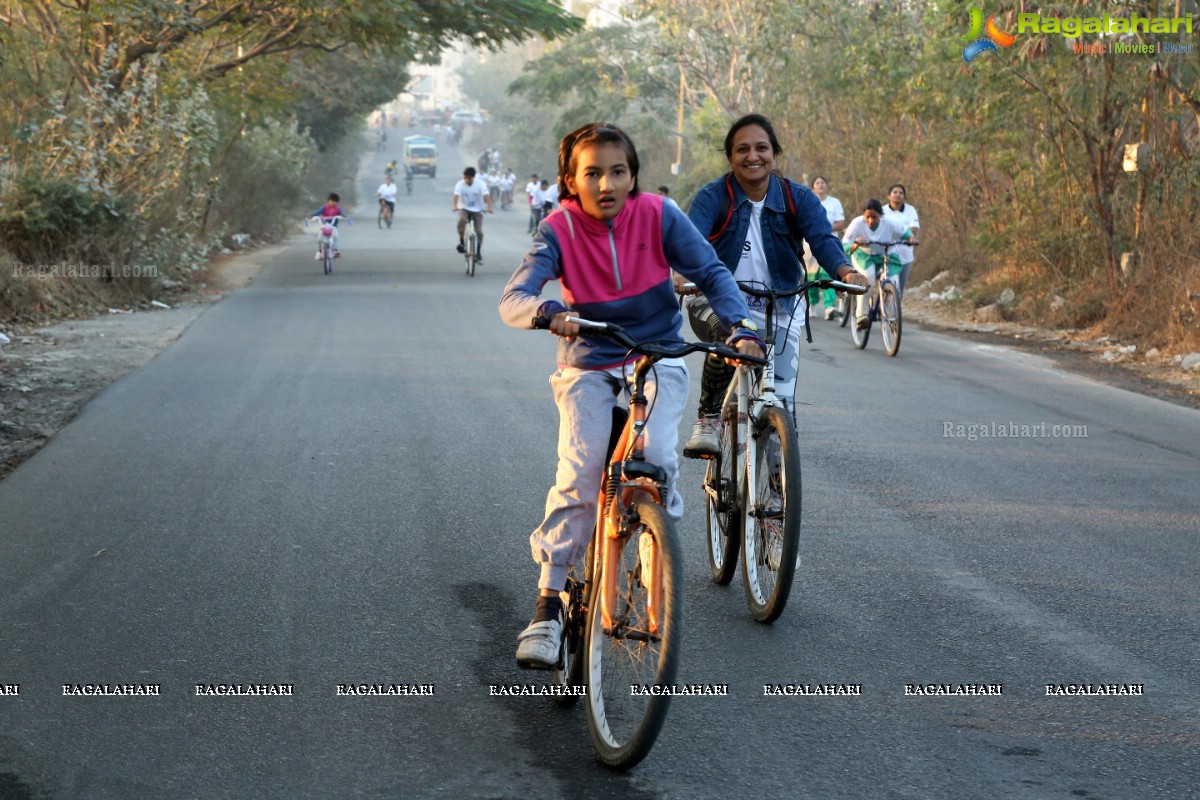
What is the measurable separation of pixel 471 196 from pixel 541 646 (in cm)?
2207

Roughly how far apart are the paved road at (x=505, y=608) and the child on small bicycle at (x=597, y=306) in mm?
577

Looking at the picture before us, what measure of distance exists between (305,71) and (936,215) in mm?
22549

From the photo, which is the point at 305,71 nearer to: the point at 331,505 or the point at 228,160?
the point at 228,160

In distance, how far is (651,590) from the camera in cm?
398

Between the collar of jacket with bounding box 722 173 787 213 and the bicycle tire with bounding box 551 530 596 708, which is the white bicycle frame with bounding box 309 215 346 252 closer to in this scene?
the collar of jacket with bounding box 722 173 787 213

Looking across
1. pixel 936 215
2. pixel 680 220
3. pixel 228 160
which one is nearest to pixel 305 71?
pixel 228 160

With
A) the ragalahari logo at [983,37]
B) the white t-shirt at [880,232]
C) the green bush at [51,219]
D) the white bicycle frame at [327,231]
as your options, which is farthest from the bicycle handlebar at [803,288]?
the white bicycle frame at [327,231]

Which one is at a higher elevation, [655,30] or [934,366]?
[655,30]

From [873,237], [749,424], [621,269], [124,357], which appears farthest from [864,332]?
[621,269]

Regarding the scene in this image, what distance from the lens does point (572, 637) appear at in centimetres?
445

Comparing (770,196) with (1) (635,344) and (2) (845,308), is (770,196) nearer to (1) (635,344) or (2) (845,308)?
(1) (635,344)

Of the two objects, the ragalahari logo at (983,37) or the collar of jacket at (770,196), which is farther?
the ragalahari logo at (983,37)

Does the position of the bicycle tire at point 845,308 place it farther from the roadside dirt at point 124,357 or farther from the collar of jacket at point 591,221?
the collar of jacket at point 591,221

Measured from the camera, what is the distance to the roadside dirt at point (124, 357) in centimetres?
1041
